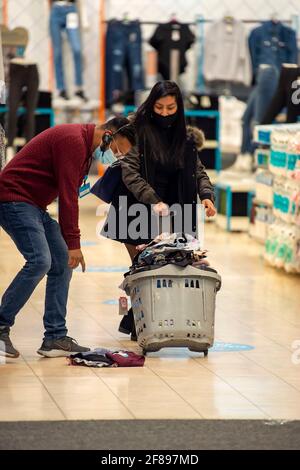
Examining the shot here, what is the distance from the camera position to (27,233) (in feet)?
18.9

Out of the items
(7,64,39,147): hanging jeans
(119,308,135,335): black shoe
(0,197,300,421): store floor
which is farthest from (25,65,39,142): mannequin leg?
(119,308,135,335): black shoe

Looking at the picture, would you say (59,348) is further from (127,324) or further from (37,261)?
(127,324)

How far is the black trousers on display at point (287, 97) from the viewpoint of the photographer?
1127 centimetres

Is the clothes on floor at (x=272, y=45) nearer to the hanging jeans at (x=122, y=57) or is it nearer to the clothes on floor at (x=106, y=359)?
the hanging jeans at (x=122, y=57)

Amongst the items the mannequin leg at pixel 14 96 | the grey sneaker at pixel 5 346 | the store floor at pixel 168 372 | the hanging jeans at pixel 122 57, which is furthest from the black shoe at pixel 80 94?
the grey sneaker at pixel 5 346

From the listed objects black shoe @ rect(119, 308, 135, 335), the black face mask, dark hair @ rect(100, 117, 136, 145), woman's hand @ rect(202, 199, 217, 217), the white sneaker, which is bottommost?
the white sneaker

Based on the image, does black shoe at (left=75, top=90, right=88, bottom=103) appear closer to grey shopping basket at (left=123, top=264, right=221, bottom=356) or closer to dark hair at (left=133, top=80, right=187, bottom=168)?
dark hair at (left=133, top=80, right=187, bottom=168)

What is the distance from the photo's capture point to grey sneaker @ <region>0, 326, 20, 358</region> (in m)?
5.93

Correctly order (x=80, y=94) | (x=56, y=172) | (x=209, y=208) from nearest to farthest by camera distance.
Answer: (x=56, y=172) < (x=209, y=208) < (x=80, y=94)

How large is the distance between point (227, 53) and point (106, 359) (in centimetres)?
1088

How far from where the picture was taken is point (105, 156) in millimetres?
5777

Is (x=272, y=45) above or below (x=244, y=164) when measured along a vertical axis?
above

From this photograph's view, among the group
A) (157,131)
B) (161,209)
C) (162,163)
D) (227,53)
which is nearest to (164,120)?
(157,131)

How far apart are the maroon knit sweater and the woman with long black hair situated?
1.78 ft
